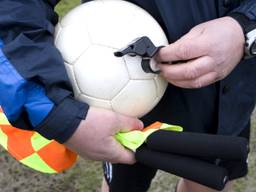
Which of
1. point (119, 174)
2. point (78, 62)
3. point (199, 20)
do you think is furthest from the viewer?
point (119, 174)

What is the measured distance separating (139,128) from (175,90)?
0.22 m

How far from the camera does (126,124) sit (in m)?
0.97

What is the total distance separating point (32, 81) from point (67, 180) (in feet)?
3.61

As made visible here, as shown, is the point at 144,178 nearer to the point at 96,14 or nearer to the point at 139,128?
the point at 139,128

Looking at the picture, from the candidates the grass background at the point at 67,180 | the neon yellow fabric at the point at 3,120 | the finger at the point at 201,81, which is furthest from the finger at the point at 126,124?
the grass background at the point at 67,180

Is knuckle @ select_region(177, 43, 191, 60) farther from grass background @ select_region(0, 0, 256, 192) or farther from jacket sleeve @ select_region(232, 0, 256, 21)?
grass background @ select_region(0, 0, 256, 192)

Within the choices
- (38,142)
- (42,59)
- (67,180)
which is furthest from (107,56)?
(67,180)

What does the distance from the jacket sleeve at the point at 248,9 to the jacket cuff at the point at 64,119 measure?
15.8 inches

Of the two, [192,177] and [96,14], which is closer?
[192,177]

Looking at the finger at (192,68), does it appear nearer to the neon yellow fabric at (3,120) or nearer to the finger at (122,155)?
the finger at (122,155)

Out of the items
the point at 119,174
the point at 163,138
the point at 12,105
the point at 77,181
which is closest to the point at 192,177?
the point at 163,138

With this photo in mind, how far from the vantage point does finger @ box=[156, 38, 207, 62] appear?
94cm

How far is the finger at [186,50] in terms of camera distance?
945mm

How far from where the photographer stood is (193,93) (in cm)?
119
